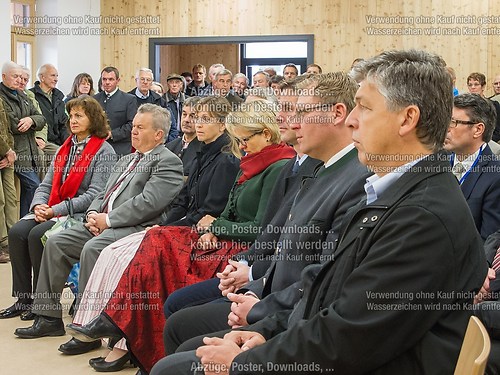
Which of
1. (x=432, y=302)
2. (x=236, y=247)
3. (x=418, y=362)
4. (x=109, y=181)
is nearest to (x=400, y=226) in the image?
(x=432, y=302)

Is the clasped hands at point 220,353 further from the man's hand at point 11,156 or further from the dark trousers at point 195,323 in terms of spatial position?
the man's hand at point 11,156

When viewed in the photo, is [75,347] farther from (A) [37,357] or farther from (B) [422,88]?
(B) [422,88]

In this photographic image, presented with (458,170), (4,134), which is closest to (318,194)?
(458,170)

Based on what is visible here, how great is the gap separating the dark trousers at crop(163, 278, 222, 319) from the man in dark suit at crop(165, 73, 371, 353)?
0.53 m

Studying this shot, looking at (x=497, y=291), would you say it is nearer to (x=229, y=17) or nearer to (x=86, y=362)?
(x=86, y=362)

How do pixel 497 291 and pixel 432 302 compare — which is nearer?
pixel 432 302

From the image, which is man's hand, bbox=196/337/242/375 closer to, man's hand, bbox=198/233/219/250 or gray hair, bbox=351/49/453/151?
gray hair, bbox=351/49/453/151

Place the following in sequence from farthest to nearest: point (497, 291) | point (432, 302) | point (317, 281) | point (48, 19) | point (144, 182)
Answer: point (48, 19) → point (144, 182) → point (497, 291) → point (317, 281) → point (432, 302)

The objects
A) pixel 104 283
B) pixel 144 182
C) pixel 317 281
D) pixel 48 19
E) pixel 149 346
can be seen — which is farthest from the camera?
pixel 48 19

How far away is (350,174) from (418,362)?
93cm

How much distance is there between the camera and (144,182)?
450 centimetres

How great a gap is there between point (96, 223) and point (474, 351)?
337cm

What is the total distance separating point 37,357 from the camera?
13.7 feet

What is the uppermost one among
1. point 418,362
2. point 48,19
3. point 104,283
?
point 48,19
